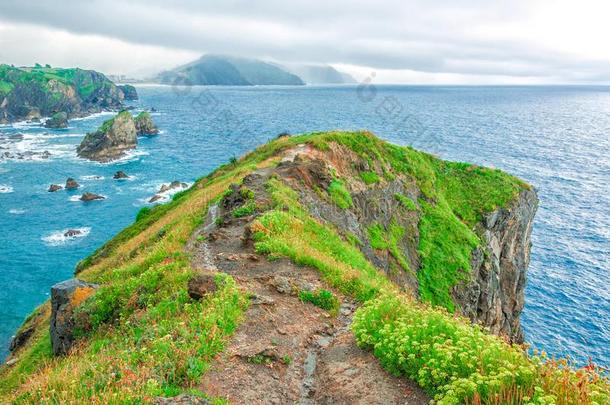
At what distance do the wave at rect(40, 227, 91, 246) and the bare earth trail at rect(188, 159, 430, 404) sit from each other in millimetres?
64454

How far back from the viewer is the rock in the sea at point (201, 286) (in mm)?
14969

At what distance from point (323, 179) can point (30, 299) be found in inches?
1780

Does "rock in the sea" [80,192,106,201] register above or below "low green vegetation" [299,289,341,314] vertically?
below

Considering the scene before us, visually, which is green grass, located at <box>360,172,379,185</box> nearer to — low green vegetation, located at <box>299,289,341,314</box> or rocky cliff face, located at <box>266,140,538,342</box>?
rocky cliff face, located at <box>266,140,538,342</box>

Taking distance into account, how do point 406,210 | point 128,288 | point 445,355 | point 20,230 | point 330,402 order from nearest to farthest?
point 445,355 < point 330,402 < point 128,288 < point 406,210 < point 20,230

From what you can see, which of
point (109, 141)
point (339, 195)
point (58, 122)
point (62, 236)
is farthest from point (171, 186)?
point (58, 122)

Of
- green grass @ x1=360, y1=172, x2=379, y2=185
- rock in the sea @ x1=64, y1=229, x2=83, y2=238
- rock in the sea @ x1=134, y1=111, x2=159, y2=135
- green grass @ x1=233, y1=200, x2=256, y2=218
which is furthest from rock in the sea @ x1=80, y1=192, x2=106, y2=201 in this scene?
rock in the sea @ x1=134, y1=111, x2=159, y2=135

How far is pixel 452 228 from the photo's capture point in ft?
152

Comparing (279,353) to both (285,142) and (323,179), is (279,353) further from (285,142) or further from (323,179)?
(285,142)

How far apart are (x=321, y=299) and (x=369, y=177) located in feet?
93.3

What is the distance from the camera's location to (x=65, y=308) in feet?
61.5

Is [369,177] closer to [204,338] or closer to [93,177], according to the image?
[204,338]

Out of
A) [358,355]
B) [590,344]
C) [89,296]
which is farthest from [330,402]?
[590,344]

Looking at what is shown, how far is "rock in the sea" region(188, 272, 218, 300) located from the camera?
1497cm
